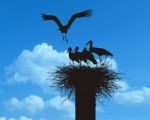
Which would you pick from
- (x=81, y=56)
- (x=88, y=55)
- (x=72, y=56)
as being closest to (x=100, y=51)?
(x=88, y=55)

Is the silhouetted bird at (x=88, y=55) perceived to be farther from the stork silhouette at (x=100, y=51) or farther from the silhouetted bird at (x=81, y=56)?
the stork silhouette at (x=100, y=51)

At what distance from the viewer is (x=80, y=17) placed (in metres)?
26.4

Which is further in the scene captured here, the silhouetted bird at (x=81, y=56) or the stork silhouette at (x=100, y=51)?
the stork silhouette at (x=100, y=51)

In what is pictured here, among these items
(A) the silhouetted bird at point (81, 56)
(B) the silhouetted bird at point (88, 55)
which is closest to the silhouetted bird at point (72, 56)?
(A) the silhouetted bird at point (81, 56)

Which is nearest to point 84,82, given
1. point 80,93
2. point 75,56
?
point 80,93

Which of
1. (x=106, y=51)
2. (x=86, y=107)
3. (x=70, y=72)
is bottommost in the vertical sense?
(x=86, y=107)

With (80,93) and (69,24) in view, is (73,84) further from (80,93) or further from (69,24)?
(69,24)

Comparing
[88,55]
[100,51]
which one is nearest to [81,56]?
[88,55]

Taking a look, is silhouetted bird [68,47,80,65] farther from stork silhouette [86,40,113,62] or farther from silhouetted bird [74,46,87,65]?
stork silhouette [86,40,113,62]

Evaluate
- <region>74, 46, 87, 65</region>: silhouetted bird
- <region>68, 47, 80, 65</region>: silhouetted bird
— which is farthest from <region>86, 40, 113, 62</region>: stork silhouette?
<region>68, 47, 80, 65</region>: silhouetted bird

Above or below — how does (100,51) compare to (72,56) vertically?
above

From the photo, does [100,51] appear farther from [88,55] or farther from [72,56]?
[72,56]

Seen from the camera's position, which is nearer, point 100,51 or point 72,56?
point 72,56

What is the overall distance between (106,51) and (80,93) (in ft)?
11.0
